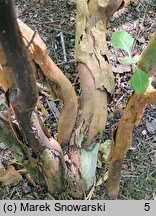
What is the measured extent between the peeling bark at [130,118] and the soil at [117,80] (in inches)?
4.1

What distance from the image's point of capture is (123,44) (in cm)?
89

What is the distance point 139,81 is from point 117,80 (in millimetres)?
703

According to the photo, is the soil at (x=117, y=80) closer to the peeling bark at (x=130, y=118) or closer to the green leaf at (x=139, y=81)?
the peeling bark at (x=130, y=118)

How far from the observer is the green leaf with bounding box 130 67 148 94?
2.75 ft

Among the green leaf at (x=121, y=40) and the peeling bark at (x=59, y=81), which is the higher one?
the green leaf at (x=121, y=40)

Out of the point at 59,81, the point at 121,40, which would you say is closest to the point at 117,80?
the point at 59,81

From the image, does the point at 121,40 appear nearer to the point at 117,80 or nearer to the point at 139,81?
the point at 139,81

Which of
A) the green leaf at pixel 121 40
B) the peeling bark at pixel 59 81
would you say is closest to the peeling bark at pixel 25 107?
the peeling bark at pixel 59 81

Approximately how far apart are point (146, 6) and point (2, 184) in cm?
97

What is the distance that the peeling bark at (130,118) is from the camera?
0.92 metres

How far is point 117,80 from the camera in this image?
5.08 feet

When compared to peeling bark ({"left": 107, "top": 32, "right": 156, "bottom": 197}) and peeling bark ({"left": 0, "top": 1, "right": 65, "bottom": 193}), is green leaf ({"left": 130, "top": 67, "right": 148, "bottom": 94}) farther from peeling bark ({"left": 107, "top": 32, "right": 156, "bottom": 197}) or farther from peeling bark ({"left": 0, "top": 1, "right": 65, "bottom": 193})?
peeling bark ({"left": 0, "top": 1, "right": 65, "bottom": 193})

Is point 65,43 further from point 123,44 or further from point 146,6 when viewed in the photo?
point 123,44

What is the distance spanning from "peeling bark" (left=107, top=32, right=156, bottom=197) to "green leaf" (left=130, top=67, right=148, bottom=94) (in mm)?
75
